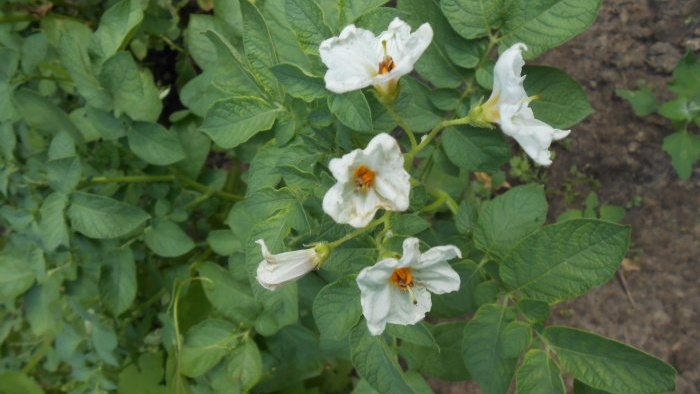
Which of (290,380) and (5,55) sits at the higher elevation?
(5,55)

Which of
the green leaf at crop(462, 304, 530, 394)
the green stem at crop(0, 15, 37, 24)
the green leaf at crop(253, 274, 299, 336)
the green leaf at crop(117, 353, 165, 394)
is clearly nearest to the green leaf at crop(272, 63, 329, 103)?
the green leaf at crop(253, 274, 299, 336)

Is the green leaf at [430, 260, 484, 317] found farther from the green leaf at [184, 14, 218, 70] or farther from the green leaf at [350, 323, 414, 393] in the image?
the green leaf at [184, 14, 218, 70]

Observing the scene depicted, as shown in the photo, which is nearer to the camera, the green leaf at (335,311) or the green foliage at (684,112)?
the green leaf at (335,311)

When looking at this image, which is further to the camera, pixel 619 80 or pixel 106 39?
pixel 619 80

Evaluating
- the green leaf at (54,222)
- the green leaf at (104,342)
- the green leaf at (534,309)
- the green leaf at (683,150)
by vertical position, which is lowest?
the green leaf at (104,342)

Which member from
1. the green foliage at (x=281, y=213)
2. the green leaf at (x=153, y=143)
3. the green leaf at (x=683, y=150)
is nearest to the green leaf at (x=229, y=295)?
the green foliage at (x=281, y=213)

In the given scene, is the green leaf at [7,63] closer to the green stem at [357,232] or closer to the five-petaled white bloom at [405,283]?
the green stem at [357,232]

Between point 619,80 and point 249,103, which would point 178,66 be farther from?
point 619,80

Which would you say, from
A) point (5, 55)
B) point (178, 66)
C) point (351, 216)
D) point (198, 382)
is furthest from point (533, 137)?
point (178, 66)
